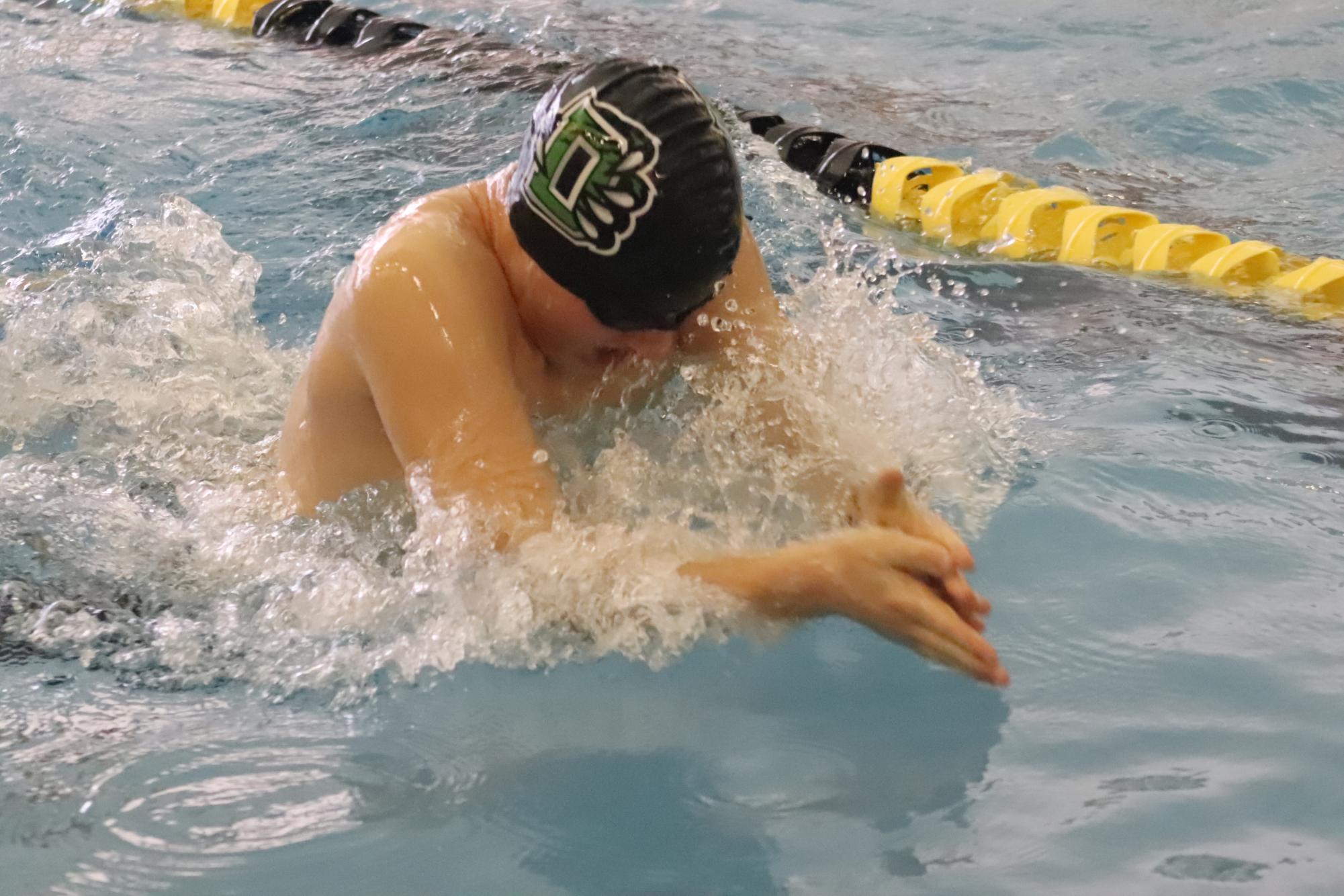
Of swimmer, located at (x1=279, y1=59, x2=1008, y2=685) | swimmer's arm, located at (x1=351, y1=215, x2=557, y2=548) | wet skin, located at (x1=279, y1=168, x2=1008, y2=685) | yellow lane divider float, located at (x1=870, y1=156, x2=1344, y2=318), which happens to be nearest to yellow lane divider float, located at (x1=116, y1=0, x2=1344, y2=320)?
yellow lane divider float, located at (x1=870, y1=156, x2=1344, y2=318)

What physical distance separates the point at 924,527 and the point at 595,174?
0.76m

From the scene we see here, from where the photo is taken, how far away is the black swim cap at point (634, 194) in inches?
81.0

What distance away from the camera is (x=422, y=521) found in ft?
7.05

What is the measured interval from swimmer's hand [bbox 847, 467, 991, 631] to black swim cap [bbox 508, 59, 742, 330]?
48 cm

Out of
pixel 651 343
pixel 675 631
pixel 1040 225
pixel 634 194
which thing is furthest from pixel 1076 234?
pixel 675 631

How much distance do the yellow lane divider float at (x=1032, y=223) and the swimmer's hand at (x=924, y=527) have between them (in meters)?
2.46

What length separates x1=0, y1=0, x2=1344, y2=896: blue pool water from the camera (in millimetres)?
1852

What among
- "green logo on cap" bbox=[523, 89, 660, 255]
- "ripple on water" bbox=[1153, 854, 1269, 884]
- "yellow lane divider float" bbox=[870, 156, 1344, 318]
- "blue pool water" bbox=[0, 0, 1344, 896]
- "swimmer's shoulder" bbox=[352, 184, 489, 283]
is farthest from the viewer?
"yellow lane divider float" bbox=[870, 156, 1344, 318]

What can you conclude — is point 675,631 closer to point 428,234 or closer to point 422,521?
point 422,521

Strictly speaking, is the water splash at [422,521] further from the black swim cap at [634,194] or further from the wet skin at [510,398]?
the black swim cap at [634,194]

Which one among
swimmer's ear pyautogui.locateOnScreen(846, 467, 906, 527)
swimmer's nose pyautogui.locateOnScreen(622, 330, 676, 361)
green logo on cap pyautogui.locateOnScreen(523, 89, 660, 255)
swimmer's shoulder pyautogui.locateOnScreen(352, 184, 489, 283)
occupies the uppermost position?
green logo on cap pyautogui.locateOnScreen(523, 89, 660, 255)

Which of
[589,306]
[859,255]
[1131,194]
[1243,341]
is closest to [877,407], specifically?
[589,306]

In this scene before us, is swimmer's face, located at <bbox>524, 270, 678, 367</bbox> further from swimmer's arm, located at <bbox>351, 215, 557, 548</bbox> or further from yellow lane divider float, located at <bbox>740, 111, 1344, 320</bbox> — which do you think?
yellow lane divider float, located at <bbox>740, 111, 1344, 320</bbox>

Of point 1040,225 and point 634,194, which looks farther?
point 1040,225
